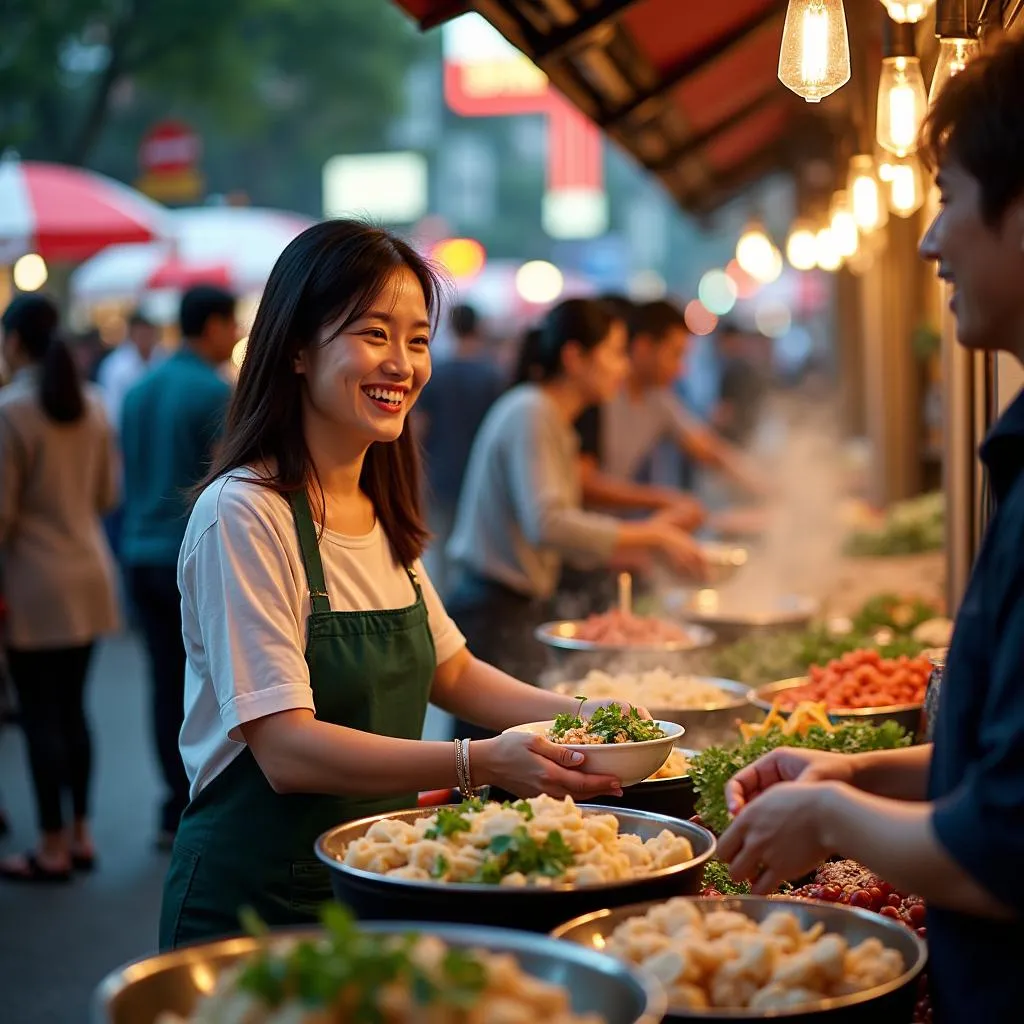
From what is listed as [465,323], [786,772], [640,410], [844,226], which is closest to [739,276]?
[465,323]

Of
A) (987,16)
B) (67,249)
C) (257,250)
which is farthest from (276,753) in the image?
(257,250)

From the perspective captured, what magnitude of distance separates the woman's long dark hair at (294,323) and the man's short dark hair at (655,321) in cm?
598

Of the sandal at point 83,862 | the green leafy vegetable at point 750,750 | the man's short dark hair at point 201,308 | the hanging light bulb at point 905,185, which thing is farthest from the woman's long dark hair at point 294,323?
the sandal at point 83,862

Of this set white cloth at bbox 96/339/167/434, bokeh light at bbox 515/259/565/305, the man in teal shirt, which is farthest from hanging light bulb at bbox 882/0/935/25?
bokeh light at bbox 515/259/565/305

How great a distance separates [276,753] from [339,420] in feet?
2.48

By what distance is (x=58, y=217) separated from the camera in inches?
451

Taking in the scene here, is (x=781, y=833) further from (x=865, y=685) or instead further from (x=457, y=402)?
(x=457, y=402)

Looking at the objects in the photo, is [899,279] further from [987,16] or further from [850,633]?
[987,16]

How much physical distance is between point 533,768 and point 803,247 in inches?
368

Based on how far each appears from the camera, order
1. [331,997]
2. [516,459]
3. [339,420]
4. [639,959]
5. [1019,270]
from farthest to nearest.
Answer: [516,459], [339,420], [639,959], [1019,270], [331,997]

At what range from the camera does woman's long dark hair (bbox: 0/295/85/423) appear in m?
7.30

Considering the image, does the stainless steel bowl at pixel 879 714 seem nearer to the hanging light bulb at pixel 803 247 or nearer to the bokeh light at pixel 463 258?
the hanging light bulb at pixel 803 247

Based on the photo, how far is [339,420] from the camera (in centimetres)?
324

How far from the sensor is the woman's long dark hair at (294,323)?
10.4 ft
